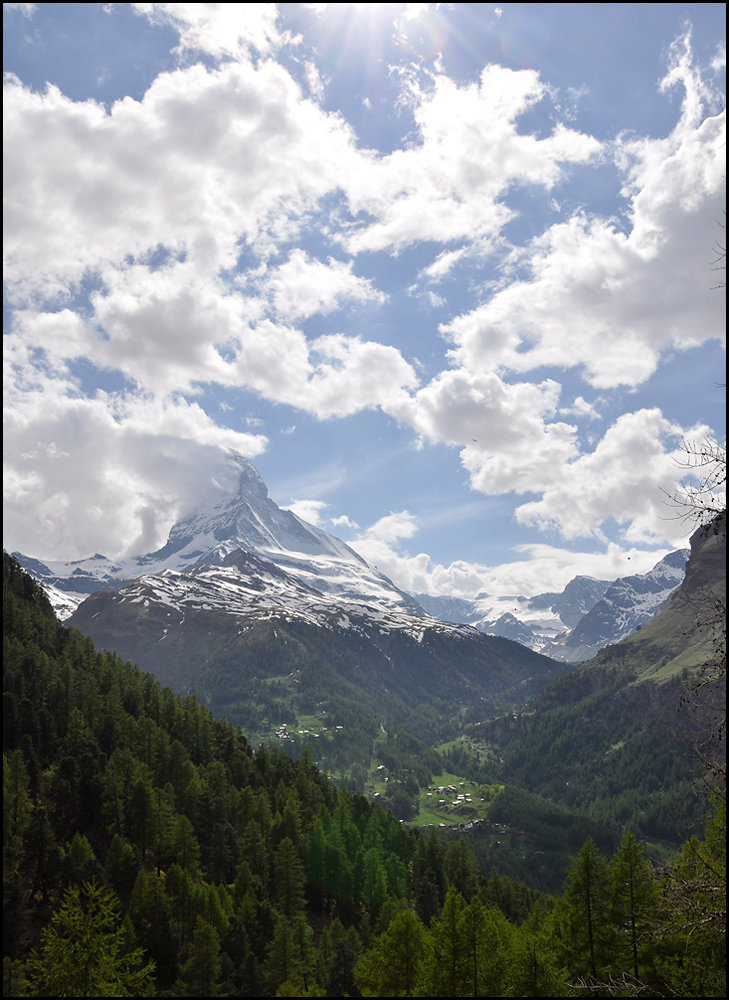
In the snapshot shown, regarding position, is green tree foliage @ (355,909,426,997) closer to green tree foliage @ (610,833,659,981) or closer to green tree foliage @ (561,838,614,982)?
green tree foliage @ (561,838,614,982)

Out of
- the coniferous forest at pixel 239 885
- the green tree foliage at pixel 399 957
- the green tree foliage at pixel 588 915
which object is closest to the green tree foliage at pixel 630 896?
the coniferous forest at pixel 239 885

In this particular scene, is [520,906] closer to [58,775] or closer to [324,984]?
[324,984]

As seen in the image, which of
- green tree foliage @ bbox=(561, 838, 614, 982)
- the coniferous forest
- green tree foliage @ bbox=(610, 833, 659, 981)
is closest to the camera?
the coniferous forest

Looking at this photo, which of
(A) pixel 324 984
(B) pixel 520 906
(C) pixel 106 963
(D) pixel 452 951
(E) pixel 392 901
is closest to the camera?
(C) pixel 106 963

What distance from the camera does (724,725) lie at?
44.7ft

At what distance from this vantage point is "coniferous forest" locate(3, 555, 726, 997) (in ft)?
134

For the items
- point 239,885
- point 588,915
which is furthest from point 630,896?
point 239,885

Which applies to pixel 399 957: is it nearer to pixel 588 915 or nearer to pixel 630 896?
pixel 588 915

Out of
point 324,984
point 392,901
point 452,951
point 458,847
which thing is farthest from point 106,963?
point 458,847

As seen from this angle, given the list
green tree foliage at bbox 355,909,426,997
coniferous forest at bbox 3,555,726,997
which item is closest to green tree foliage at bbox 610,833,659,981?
coniferous forest at bbox 3,555,726,997

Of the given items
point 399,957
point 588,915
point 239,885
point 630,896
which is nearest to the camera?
point 630,896

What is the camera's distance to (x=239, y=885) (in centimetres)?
8550

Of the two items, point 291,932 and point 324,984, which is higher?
point 291,932

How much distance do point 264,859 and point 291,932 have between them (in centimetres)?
3030
